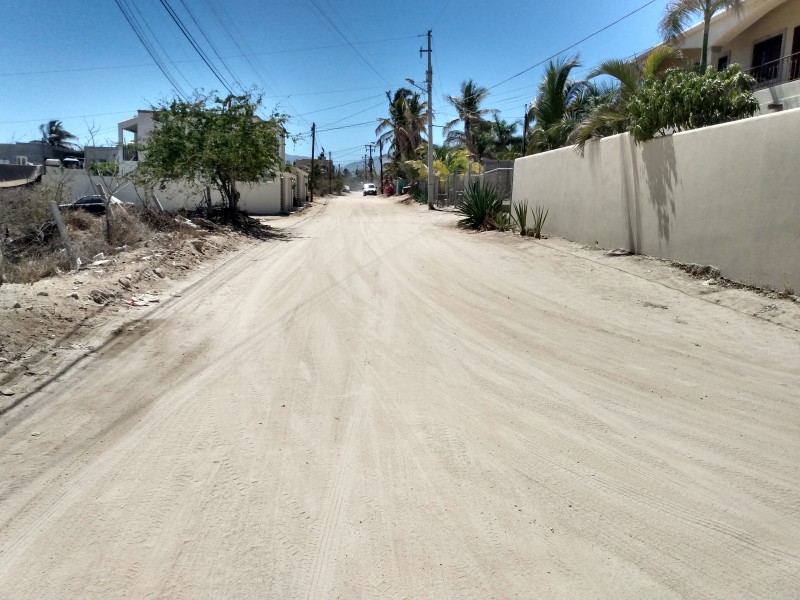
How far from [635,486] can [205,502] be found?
2.68 meters

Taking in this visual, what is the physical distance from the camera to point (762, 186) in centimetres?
888

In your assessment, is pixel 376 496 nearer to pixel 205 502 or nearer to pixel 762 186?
pixel 205 502

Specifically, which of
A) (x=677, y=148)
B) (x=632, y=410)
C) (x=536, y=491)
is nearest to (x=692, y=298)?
(x=677, y=148)

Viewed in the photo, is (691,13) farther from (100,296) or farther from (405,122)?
(405,122)

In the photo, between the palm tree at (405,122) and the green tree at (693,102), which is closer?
the green tree at (693,102)

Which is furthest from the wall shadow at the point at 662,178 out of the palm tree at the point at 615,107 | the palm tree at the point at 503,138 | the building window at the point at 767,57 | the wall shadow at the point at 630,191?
the palm tree at the point at 503,138

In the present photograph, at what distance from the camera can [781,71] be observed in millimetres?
18156

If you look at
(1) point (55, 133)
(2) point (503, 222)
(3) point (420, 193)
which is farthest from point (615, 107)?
(1) point (55, 133)

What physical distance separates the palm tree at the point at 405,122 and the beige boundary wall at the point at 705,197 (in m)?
43.2

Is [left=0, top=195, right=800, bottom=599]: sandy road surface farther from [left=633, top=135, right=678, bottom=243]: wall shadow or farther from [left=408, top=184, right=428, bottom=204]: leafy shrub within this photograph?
[left=408, top=184, right=428, bottom=204]: leafy shrub

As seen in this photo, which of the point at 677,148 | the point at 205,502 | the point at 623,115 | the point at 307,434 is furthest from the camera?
the point at 623,115

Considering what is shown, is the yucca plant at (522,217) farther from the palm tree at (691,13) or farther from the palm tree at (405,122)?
the palm tree at (405,122)

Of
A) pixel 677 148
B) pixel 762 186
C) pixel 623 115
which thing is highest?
pixel 623 115

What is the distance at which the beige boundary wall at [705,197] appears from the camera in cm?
852
